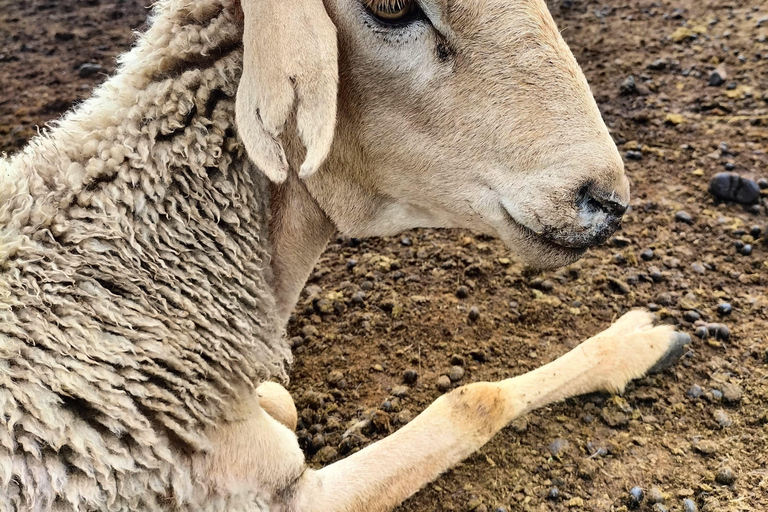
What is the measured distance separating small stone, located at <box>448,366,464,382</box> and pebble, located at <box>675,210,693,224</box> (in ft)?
6.29

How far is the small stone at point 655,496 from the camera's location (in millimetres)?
2691

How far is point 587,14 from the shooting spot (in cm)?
630

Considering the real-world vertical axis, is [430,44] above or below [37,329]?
above

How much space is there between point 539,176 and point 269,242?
1031 millimetres

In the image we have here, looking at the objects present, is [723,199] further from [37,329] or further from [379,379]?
[37,329]

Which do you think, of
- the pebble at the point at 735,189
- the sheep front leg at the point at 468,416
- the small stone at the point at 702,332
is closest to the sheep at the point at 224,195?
→ the sheep front leg at the point at 468,416

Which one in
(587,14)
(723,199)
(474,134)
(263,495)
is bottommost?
(723,199)

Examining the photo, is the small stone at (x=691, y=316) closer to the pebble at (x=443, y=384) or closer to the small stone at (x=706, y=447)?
the small stone at (x=706, y=447)

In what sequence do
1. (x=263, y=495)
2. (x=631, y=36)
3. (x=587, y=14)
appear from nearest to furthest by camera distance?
(x=263, y=495), (x=631, y=36), (x=587, y=14)

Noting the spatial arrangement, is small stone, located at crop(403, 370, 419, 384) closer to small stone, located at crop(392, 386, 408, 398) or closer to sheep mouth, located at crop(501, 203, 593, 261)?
small stone, located at crop(392, 386, 408, 398)

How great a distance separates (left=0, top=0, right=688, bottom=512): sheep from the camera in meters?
1.82

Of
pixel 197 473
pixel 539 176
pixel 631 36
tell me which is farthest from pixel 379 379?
pixel 631 36

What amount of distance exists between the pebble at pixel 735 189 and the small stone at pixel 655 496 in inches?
90.5

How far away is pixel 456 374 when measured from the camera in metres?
3.37
